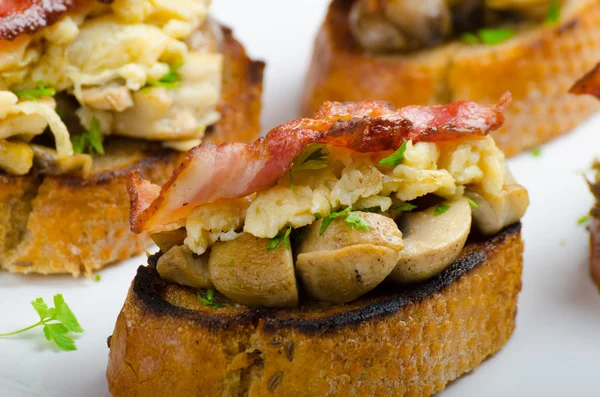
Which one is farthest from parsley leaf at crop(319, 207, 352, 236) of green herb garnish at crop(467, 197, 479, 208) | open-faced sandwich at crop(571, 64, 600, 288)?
open-faced sandwich at crop(571, 64, 600, 288)

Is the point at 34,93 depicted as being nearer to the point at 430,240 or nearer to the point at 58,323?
the point at 58,323

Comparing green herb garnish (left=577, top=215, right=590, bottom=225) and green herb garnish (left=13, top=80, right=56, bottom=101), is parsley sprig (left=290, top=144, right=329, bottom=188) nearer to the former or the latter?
green herb garnish (left=13, top=80, right=56, bottom=101)

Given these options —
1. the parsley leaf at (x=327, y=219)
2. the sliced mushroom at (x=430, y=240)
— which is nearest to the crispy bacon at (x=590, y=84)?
the sliced mushroom at (x=430, y=240)

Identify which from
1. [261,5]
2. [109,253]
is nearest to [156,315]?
[109,253]

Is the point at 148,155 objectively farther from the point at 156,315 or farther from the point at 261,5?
the point at 261,5

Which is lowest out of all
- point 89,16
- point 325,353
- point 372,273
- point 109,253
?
point 109,253
